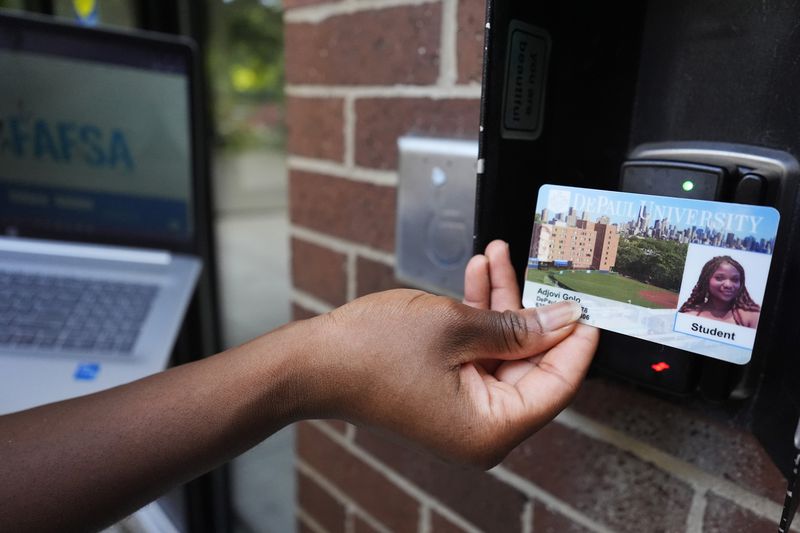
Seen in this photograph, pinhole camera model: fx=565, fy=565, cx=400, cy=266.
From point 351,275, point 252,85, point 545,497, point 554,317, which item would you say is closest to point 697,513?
point 545,497

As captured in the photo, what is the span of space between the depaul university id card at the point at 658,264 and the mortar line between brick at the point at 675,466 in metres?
0.21

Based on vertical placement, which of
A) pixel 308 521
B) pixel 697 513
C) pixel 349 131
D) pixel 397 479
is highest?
pixel 349 131

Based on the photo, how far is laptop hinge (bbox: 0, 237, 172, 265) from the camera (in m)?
0.87

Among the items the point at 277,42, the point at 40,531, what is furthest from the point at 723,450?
the point at 277,42

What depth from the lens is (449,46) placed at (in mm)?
626

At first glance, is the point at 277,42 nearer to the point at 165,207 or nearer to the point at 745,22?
the point at 165,207

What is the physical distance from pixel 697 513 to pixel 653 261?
0.29 m

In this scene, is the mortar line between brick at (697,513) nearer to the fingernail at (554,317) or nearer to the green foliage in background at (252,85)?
the fingernail at (554,317)

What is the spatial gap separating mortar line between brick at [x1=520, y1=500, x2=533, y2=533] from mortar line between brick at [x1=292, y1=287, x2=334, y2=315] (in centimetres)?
40

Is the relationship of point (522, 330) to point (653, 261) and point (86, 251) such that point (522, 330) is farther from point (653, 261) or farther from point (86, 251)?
point (86, 251)

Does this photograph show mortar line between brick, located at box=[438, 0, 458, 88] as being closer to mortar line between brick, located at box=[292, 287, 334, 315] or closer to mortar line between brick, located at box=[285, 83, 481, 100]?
mortar line between brick, located at box=[285, 83, 481, 100]

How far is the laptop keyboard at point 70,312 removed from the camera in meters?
0.66

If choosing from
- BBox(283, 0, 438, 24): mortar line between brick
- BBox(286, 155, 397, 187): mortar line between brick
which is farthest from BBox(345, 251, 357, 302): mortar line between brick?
BBox(283, 0, 438, 24): mortar line between brick

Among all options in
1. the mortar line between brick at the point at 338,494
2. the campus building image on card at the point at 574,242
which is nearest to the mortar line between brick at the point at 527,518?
the mortar line between brick at the point at 338,494
